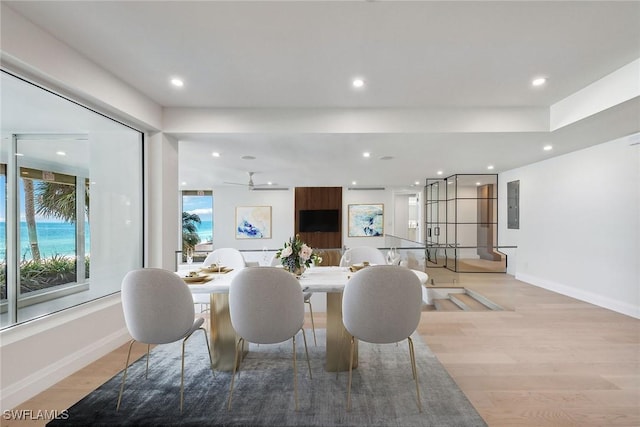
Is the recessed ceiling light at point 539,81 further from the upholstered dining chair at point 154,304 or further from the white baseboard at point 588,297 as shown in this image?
the upholstered dining chair at point 154,304

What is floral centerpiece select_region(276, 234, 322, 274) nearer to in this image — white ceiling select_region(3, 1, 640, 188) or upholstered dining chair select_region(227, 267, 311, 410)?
upholstered dining chair select_region(227, 267, 311, 410)

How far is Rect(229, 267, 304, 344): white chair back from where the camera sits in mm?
1826

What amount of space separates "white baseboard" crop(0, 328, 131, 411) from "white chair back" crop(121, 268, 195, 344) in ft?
3.20

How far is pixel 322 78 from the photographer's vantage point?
2.69 metres

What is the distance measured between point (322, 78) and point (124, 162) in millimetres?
2462

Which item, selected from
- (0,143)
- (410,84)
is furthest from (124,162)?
(410,84)

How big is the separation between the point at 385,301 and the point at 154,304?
1.50m

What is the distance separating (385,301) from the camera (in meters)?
1.82

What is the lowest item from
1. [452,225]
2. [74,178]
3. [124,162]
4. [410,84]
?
[452,225]

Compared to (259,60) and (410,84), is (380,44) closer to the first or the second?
(410,84)

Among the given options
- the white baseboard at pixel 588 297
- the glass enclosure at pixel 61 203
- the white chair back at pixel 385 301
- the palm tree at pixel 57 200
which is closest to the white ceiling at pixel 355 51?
the glass enclosure at pixel 61 203

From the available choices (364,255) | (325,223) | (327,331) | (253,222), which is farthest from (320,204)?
(327,331)

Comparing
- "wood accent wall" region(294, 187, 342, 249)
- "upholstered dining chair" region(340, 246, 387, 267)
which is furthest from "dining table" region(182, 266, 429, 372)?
"wood accent wall" region(294, 187, 342, 249)

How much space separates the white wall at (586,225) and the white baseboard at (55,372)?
20.6 feet
